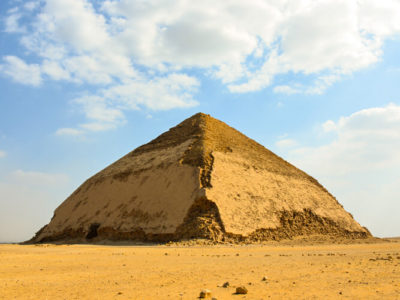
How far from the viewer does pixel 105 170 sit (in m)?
31.5

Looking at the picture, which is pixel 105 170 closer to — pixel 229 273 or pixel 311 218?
pixel 311 218

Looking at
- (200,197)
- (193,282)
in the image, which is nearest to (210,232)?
(200,197)

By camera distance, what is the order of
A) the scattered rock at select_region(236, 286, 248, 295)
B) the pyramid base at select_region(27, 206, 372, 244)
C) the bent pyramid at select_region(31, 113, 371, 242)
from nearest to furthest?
the scattered rock at select_region(236, 286, 248, 295) → the pyramid base at select_region(27, 206, 372, 244) → the bent pyramid at select_region(31, 113, 371, 242)

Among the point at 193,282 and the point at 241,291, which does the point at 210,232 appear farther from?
the point at 241,291

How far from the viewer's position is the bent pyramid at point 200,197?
20.1m

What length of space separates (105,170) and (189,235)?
15.1 m

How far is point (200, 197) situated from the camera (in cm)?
2008

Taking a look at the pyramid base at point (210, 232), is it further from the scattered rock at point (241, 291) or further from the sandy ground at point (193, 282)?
the scattered rock at point (241, 291)

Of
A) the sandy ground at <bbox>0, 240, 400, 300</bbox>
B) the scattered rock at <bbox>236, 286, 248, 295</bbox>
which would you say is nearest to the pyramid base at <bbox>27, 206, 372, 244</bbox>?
the sandy ground at <bbox>0, 240, 400, 300</bbox>

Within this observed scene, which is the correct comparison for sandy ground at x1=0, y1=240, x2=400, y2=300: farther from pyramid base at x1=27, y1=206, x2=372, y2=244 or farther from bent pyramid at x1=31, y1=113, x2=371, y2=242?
bent pyramid at x1=31, y1=113, x2=371, y2=242

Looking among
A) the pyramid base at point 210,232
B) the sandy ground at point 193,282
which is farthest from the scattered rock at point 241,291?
the pyramid base at point 210,232

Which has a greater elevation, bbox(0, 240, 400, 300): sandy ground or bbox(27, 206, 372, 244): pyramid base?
bbox(27, 206, 372, 244): pyramid base

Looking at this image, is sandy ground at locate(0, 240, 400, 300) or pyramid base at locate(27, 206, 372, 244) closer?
sandy ground at locate(0, 240, 400, 300)

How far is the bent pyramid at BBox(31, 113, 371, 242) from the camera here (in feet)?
66.0
